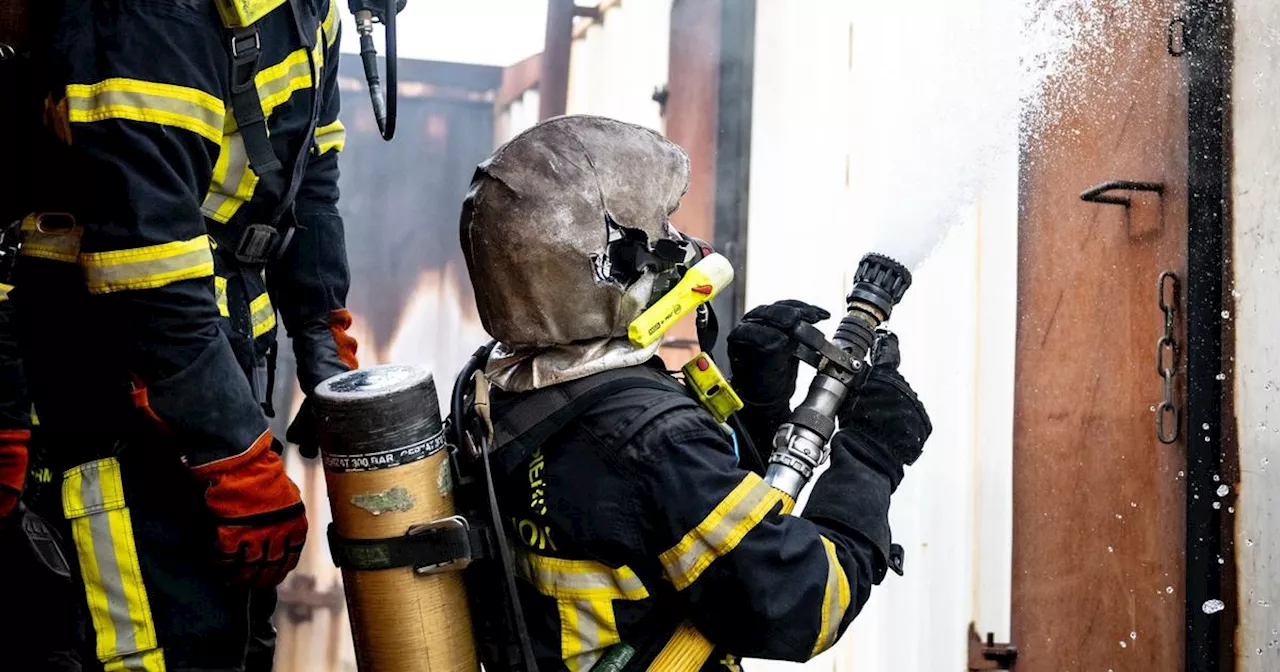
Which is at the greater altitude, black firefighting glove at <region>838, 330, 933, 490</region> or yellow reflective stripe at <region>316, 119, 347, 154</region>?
yellow reflective stripe at <region>316, 119, 347, 154</region>

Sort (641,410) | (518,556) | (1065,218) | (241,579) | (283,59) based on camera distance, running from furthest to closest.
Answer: (1065,218), (283,59), (241,579), (518,556), (641,410)

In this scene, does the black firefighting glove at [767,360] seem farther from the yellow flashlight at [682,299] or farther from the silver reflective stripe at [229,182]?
the silver reflective stripe at [229,182]

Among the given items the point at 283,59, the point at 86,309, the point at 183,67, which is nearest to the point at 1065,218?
the point at 283,59

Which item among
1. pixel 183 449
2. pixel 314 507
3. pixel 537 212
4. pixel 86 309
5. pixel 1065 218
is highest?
pixel 1065 218

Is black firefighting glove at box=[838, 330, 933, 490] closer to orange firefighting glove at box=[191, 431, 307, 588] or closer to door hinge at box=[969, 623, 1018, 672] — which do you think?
orange firefighting glove at box=[191, 431, 307, 588]

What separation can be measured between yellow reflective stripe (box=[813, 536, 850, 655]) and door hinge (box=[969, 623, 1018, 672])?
5.08 ft

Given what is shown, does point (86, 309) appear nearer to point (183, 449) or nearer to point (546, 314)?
A: point (183, 449)

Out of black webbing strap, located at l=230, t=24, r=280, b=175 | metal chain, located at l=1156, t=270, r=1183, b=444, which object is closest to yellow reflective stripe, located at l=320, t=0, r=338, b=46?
black webbing strap, located at l=230, t=24, r=280, b=175

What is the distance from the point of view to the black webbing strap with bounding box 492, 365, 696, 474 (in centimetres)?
Answer: 184

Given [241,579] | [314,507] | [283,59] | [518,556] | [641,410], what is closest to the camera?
[641,410]

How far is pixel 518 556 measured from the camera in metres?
1.97

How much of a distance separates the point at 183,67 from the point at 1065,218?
2116 mm

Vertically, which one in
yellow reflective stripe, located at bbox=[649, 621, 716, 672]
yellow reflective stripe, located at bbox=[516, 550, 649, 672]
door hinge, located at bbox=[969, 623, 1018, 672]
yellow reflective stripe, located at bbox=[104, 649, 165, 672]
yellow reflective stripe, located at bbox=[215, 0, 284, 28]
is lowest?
door hinge, located at bbox=[969, 623, 1018, 672]

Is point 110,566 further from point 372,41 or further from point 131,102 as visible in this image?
point 372,41
